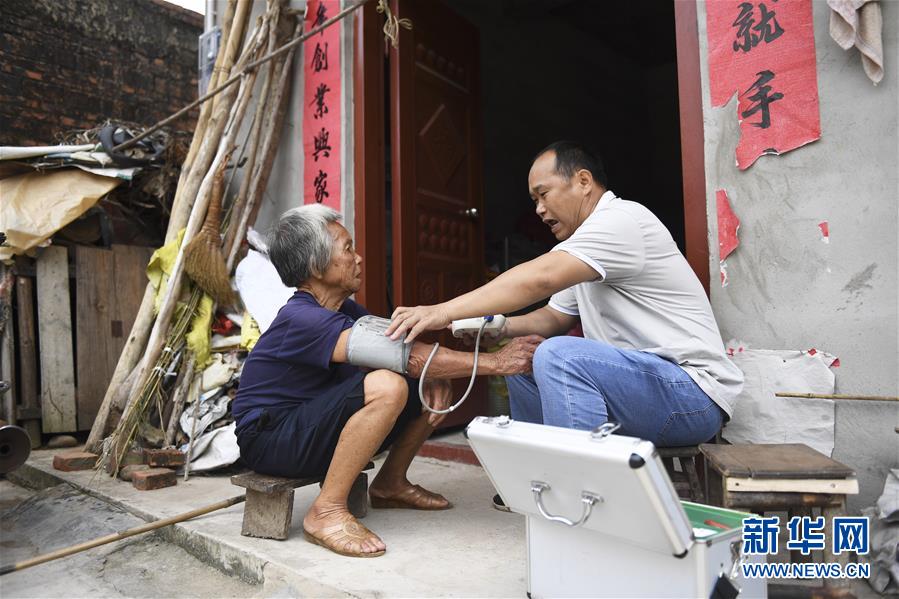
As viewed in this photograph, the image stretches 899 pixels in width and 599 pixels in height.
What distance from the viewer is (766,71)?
2400 mm

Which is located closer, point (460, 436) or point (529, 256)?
point (460, 436)

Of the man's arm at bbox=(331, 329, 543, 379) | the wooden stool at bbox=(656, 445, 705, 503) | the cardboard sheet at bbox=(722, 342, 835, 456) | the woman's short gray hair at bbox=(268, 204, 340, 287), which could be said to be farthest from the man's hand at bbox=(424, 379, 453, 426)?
the cardboard sheet at bbox=(722, 342, 835, 456)

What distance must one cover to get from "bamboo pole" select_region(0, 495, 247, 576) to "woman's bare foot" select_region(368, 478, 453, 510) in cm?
55

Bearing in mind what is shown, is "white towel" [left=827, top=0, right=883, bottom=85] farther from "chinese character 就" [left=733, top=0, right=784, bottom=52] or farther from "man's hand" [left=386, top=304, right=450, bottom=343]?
"man's hand" [left=386, top=304, right=450, bottom=343]

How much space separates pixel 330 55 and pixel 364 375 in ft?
9.02

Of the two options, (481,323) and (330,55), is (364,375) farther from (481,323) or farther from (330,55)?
(330,55)

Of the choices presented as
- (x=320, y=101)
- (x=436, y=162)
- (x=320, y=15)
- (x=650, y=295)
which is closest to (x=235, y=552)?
(x=650, y=295)

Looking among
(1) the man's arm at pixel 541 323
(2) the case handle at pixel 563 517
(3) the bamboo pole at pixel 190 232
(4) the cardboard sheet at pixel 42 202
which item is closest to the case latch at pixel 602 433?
(2) the case handle at pixel 563 517

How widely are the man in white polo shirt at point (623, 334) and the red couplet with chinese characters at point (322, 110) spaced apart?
223 centimetres

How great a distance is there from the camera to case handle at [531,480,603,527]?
4.60 ft

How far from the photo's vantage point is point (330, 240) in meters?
2.40

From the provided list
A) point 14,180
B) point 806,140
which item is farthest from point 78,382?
point 806,140

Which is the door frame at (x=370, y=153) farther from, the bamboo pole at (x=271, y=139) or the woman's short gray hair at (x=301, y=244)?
the woman's short gray hair at (x=301, y=244)

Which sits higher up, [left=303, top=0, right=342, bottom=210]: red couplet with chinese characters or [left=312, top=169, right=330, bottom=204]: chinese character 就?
Result: [left=303, top=0, right=342, bottom=210]: red couplet with chinese characters
